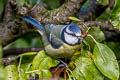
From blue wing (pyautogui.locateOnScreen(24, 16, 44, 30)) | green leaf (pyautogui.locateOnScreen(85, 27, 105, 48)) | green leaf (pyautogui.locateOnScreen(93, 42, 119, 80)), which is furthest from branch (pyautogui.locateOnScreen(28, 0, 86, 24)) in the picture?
green leaf (pyautogui.locateOnScreen(93, 42, 119, 80))

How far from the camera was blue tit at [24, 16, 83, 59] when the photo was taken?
1.29m

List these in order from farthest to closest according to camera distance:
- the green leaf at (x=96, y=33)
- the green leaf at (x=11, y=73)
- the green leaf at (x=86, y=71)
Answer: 1. the green leaf at (x=96, y=33)
2. the green leaf at (x=86, y=71)
3. the green leaf at (x=11, y=73)

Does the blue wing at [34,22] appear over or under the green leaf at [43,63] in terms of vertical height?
over

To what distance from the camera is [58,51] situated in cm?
134

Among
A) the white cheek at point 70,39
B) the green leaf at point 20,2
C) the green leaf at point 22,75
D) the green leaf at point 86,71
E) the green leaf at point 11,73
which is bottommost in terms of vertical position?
the green leaf at point 86,71

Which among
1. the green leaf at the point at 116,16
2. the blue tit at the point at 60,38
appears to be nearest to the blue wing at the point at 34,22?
the blue tit at the point at 60,38

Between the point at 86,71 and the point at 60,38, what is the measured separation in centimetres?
27

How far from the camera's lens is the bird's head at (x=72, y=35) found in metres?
1.26

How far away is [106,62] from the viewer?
1188mm

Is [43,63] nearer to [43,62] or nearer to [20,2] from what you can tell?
[43,62]

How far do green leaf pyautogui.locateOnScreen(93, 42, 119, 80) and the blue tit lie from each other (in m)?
0.11

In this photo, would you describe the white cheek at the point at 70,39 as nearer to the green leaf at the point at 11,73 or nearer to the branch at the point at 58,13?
the branch at the point at 58,13

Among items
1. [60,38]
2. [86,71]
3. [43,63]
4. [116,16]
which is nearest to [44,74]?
[43,63]

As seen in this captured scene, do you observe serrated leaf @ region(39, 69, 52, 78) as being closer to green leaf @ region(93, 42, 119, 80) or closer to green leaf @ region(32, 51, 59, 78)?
green leaf @ region(32, 51, 59, 78)
